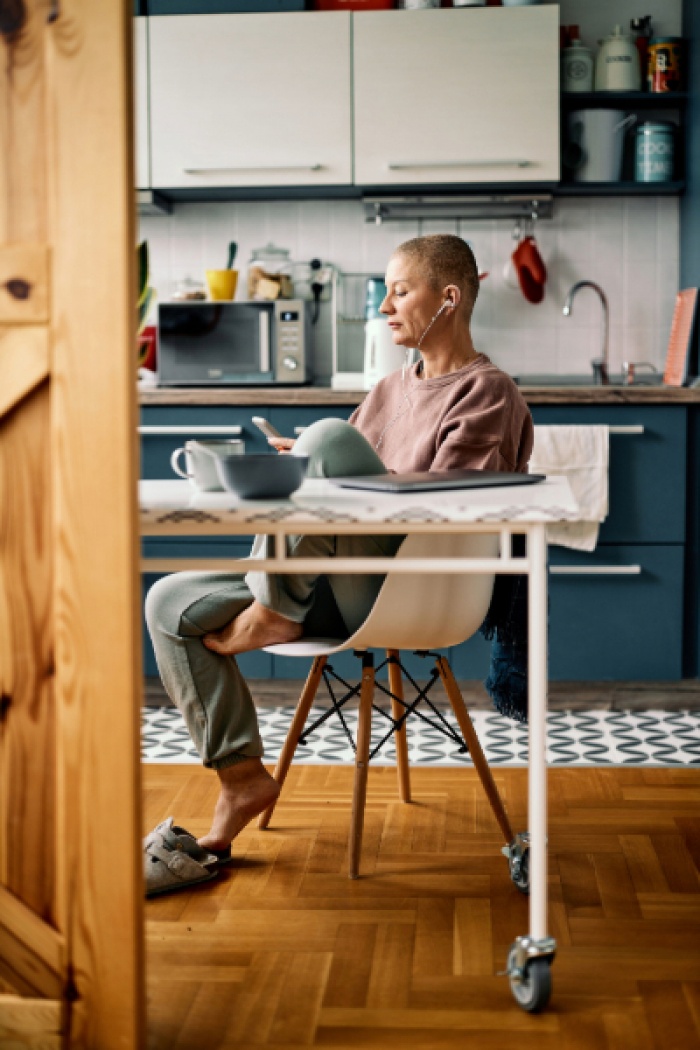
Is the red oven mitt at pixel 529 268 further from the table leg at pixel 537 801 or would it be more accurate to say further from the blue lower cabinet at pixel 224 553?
the table leg at pixel 537 801

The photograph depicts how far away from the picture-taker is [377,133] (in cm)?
396

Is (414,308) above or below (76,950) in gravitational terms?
above

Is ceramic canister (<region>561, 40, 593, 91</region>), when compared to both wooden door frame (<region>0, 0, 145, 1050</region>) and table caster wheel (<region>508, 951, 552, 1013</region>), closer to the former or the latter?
wooden door frame (<region>0, 0, 145, 1050</region>)

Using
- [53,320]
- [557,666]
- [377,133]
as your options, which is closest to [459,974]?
[53,320]

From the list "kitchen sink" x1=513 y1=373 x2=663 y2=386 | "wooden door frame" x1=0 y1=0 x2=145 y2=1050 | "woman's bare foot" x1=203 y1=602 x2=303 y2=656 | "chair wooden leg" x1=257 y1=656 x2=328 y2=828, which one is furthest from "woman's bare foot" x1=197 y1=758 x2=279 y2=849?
"kitchen sink" x1=513 y1=373 x2=663 y2=386

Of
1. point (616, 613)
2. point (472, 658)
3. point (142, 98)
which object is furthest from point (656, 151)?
point (472, 658)

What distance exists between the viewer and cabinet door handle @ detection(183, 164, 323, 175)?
13.1ft

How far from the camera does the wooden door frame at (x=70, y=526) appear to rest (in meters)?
1.59

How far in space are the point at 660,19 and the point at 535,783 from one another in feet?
10.7

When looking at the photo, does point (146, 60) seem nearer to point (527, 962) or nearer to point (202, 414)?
point (202, 414)

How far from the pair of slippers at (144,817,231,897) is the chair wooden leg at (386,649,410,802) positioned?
0.47m

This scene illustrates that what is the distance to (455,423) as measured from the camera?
2457 mm

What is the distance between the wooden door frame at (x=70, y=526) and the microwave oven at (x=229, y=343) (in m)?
2.38

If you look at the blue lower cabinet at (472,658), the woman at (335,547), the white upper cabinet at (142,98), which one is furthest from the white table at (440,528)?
the white upper cabinet at (142,98)
